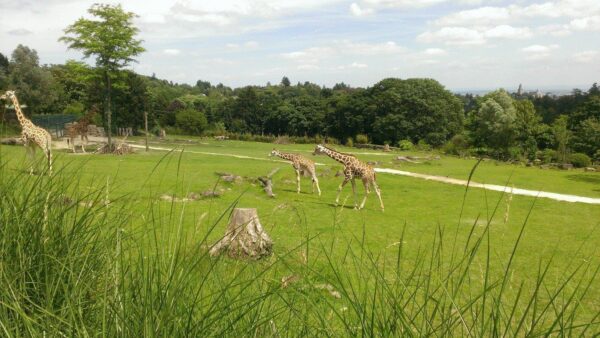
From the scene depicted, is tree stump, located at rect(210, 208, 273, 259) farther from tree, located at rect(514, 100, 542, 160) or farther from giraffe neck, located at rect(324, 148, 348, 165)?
tree, located at rect(514, 100, 542, 160)

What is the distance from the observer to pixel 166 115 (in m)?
61.8

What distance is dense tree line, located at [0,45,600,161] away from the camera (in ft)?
116

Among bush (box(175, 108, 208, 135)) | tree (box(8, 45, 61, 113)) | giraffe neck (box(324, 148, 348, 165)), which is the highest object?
tree (box(8, 45, 61, 113))

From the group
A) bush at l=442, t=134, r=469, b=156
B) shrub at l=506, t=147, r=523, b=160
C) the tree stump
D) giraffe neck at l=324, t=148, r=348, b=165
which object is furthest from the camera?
bush at l=442, t=134, r=469, b=156

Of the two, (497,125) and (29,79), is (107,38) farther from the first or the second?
(497,125)

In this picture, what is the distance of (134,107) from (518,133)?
1448 inches

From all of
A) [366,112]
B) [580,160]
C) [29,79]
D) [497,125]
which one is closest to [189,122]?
[366,112]

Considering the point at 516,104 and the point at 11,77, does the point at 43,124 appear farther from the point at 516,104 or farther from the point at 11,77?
the point at 516,104

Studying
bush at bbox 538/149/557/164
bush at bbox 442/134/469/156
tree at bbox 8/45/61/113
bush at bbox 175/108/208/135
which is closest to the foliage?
bush at bbox 538/149/557/164

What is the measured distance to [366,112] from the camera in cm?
5997

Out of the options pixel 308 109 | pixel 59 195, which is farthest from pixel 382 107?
pixel 59 195

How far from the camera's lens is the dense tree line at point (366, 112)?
35344 mm

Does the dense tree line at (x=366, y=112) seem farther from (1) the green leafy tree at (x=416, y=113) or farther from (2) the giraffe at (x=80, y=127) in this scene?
(2) the giraffe at (x=80, y=127)

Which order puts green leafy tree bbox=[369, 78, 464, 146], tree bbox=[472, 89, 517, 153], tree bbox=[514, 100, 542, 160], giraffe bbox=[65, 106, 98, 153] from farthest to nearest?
green leafy tree bbox=[369, 78, 464, 146] → tree bbox=[472, 89, 517, 153] → tree bbox=[514, 100, 542, 160] → giraffe bbox=[65, 106, 98, 153]
